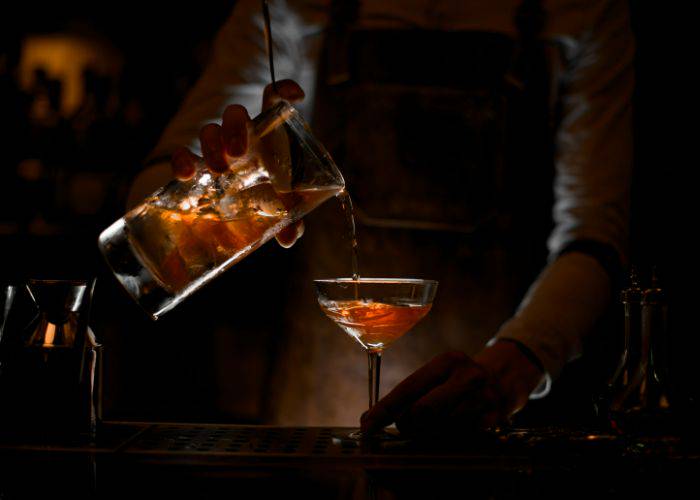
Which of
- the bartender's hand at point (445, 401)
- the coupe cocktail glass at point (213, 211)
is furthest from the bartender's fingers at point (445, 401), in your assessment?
the coupe cocktail glass at point (213, 211)

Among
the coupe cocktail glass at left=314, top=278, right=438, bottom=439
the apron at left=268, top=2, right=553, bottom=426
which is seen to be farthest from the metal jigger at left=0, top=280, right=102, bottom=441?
the apron at left=268, top=2, right=553, bottom=426

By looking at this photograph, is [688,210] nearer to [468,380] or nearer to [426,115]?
[426,115]

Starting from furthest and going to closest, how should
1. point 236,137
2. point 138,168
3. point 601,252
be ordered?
point 138,168 < point 601,252 < point 236,137

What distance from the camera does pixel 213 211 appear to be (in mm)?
1081

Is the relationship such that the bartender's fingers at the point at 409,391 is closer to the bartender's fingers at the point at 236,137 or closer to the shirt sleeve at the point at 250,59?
the bartender's fingers at the point at 236,137

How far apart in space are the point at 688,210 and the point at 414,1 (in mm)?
1142

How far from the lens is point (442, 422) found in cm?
116

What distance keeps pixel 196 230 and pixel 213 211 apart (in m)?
0.04

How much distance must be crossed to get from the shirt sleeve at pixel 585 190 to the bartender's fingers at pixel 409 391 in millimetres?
476

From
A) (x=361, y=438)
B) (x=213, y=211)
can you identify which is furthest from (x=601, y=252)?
(x=213, y=211)

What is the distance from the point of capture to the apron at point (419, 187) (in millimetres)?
2102

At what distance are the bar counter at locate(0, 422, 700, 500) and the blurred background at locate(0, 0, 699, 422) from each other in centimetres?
119

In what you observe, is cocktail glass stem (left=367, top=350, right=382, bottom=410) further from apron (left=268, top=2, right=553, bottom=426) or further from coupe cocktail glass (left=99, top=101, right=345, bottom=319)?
apron (left=268, top=2, right=553, bottom=426)

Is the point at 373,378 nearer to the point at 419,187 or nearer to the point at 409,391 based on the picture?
the point at 409,391
